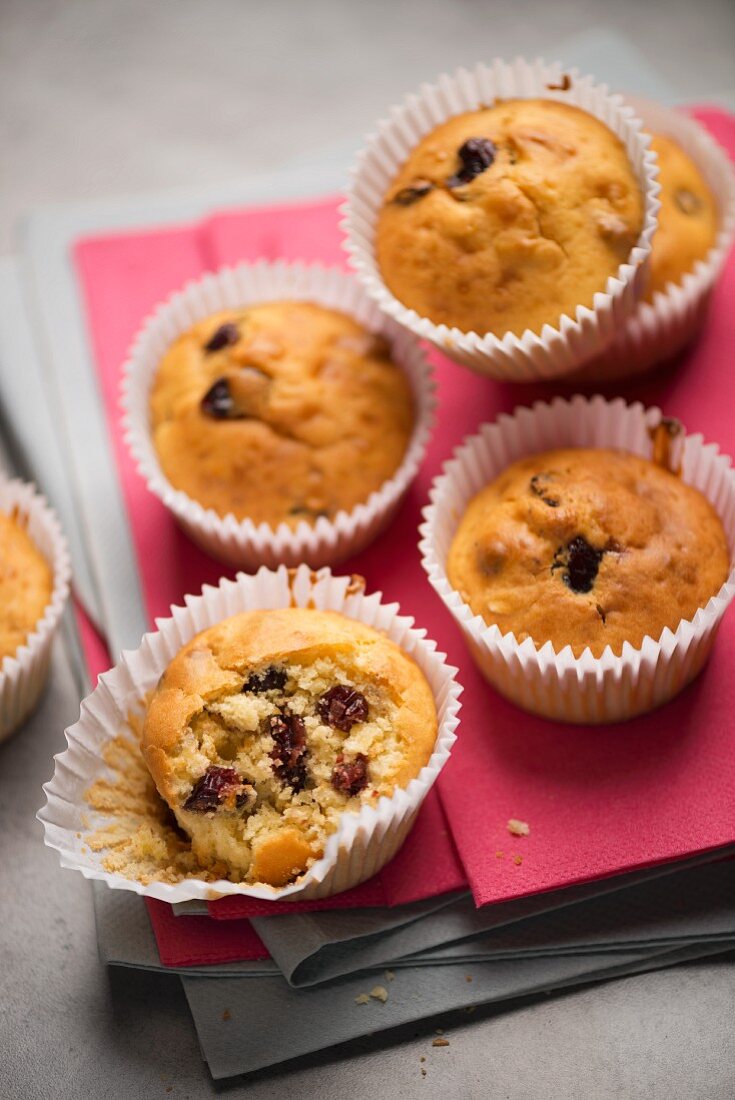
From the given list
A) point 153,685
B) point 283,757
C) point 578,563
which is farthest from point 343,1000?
point 578,563

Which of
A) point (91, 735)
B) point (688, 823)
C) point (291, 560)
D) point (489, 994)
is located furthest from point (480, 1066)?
point (291, 560)

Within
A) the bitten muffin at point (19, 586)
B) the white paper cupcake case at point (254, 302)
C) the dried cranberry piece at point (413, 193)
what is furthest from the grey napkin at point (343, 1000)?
the dried cranberry piece at point (413, 193)

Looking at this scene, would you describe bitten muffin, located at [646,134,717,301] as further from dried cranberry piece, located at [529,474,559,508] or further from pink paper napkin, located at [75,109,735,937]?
dried cranberry piece, located at [529,474,559,508]

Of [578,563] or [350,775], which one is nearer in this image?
[350,775]

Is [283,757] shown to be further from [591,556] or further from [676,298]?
[676,298]

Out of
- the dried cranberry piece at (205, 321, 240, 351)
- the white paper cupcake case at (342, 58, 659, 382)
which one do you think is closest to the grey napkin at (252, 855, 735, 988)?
the white paper cupcake case at (342, 58, 659, 382)

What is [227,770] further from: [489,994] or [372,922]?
[489,994]
